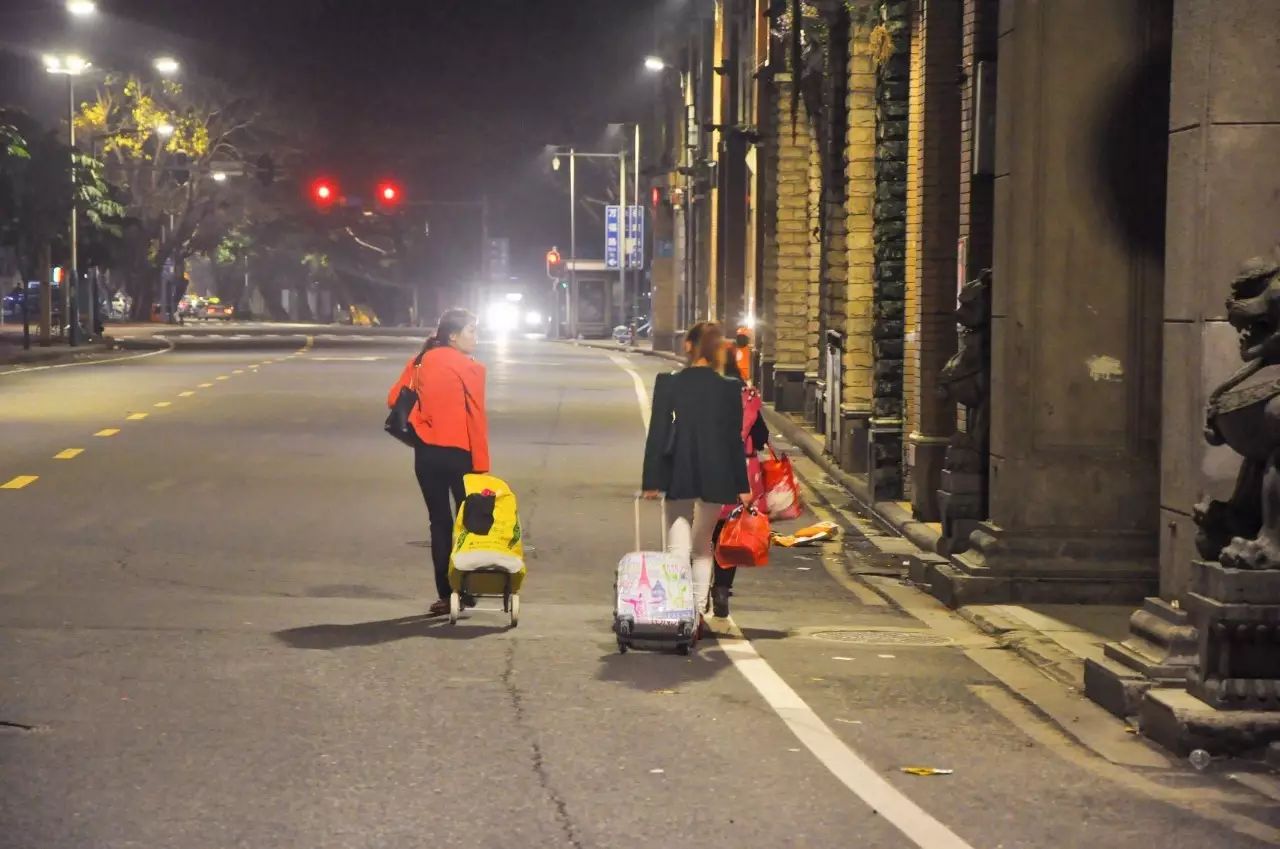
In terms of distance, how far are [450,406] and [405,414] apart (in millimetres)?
338

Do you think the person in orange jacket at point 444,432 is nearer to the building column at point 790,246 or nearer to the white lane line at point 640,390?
the white lane line at point 640,390

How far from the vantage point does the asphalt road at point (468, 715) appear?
24.3 feet

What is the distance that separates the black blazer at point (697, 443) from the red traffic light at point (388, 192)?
173 ft

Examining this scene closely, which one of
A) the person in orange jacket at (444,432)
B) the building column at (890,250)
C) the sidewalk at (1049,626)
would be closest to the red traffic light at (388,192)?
the building column at (890,250)

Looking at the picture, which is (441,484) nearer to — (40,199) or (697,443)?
(697,443)

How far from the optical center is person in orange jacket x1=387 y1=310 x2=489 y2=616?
42.2 feet

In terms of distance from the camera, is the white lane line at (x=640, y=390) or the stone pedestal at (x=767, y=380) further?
the stone pedestal at (x=767, y=380)

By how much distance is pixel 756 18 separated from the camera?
137ft

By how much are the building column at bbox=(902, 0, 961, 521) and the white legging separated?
6.27m

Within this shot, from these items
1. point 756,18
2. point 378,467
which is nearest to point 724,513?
point 378,467

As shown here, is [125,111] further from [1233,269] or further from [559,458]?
[1233,269]

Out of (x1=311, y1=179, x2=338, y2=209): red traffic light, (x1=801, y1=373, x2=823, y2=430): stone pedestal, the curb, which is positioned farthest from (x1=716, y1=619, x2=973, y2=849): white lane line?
(x1=311, y1=179, x2=338, y2=209): red traffic light

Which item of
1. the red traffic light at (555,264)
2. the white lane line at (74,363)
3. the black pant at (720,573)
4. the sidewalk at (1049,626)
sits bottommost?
the white lane line at (74,363)

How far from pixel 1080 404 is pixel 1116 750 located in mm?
4763
